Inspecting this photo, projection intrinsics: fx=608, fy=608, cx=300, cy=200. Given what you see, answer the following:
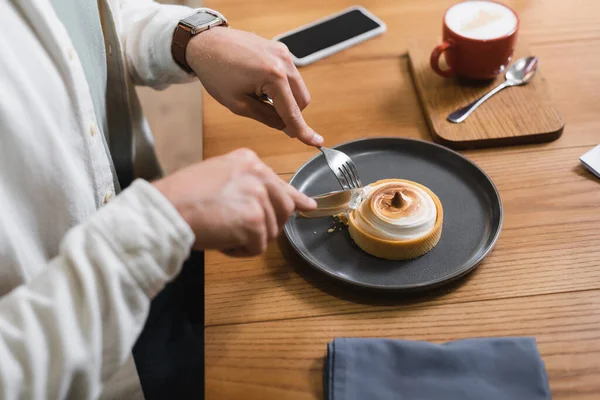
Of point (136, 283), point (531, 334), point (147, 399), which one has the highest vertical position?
point (136, 283)

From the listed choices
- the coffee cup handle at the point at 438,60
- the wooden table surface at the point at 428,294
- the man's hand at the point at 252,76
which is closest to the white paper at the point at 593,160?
the wooden table surface at the point at 428,294

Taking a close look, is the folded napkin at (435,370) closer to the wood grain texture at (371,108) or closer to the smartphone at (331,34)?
the wood grain texture at (371,108)

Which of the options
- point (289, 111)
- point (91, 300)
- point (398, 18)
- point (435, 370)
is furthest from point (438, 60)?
point (91, 300)

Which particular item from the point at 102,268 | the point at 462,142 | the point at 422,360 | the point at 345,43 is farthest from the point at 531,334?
the point at 345,43

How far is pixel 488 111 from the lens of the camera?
0.94 metres

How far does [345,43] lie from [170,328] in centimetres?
58

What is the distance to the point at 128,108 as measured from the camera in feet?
3.36

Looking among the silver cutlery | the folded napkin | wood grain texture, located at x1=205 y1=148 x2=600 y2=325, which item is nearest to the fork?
the silver cutlery

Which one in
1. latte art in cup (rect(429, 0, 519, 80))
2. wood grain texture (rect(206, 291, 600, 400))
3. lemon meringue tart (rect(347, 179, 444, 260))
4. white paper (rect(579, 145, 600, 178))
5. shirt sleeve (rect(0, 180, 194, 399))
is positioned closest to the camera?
shirt sleeve (rect(0, 180, 194, 399))

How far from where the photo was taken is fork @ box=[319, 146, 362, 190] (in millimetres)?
833

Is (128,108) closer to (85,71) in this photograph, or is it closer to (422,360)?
(85,71)

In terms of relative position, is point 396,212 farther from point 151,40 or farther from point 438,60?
point 151,40

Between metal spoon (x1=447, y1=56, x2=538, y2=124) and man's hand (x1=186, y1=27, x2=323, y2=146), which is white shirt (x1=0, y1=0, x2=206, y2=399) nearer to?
man's hand (x1=186, y1=27, x2=323, y2=146)

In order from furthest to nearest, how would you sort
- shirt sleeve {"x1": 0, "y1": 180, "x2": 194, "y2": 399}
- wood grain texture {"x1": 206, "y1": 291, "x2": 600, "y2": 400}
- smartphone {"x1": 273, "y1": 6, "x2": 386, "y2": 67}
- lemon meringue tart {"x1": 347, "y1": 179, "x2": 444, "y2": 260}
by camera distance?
smartphone {"x1": 273, "y1": 6, "x2": 386, "y2": 67} < lemon meringue tart {"x1": 347, "y1": 179, "x2": 444, "y2": 260} < wood grain texture {"x1": 206, "y1": 291, "x2": 600, "y2": 400} < shirt sleeve {"x1": 0, "y1": 180, "x2": 194, "y2": 399}
